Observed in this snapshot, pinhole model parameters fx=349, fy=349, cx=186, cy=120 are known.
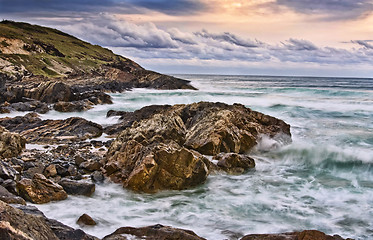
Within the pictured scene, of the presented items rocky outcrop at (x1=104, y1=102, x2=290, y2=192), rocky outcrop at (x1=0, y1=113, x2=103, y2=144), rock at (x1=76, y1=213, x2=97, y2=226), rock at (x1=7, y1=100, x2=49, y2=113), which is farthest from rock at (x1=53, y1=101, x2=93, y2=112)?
rock at (x1=76, y1=213, x2=97, y2=226)

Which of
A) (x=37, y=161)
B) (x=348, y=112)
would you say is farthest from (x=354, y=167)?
(x=348, y=112)

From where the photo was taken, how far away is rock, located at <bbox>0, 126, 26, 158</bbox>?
12.3 metres

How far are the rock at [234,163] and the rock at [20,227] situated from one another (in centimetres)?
765

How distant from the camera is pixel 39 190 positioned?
859 cm

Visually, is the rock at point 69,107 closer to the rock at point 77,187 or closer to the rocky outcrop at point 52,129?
the rocky outcrop at point 52,129

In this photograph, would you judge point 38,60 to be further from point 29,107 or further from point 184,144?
point 184,144

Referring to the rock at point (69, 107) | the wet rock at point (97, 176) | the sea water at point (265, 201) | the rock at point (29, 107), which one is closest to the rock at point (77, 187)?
the sea water at point (265, 201)

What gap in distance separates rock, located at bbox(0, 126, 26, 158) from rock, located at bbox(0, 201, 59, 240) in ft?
27.1

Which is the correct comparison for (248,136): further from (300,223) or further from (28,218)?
(28,218)

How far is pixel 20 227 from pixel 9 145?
9.25m

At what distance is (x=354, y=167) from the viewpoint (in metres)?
13.3

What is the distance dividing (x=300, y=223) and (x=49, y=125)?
1402 centimetres

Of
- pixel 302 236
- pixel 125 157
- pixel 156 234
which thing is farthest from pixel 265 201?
pixel 125 157

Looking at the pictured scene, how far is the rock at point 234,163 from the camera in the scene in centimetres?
1207
